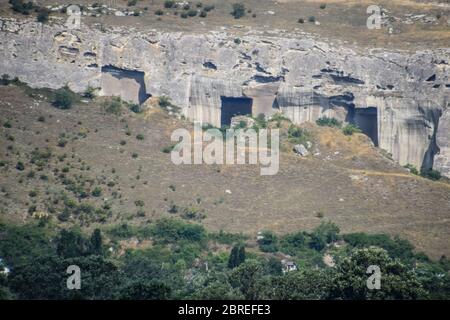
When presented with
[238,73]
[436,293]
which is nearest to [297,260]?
[436,293]

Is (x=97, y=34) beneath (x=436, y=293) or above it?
above

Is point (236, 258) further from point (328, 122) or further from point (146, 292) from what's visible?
point (328, 122)

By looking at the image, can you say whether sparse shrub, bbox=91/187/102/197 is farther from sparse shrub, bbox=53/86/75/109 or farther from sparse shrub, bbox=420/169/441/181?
sparse shrub, bbox=420/169/441/181

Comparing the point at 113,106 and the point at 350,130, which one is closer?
the point at 113,106

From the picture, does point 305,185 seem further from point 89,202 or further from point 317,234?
point 89,202

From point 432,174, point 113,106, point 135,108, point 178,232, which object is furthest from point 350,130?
point 178,232

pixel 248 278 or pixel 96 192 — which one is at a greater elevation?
pixel 96 192
